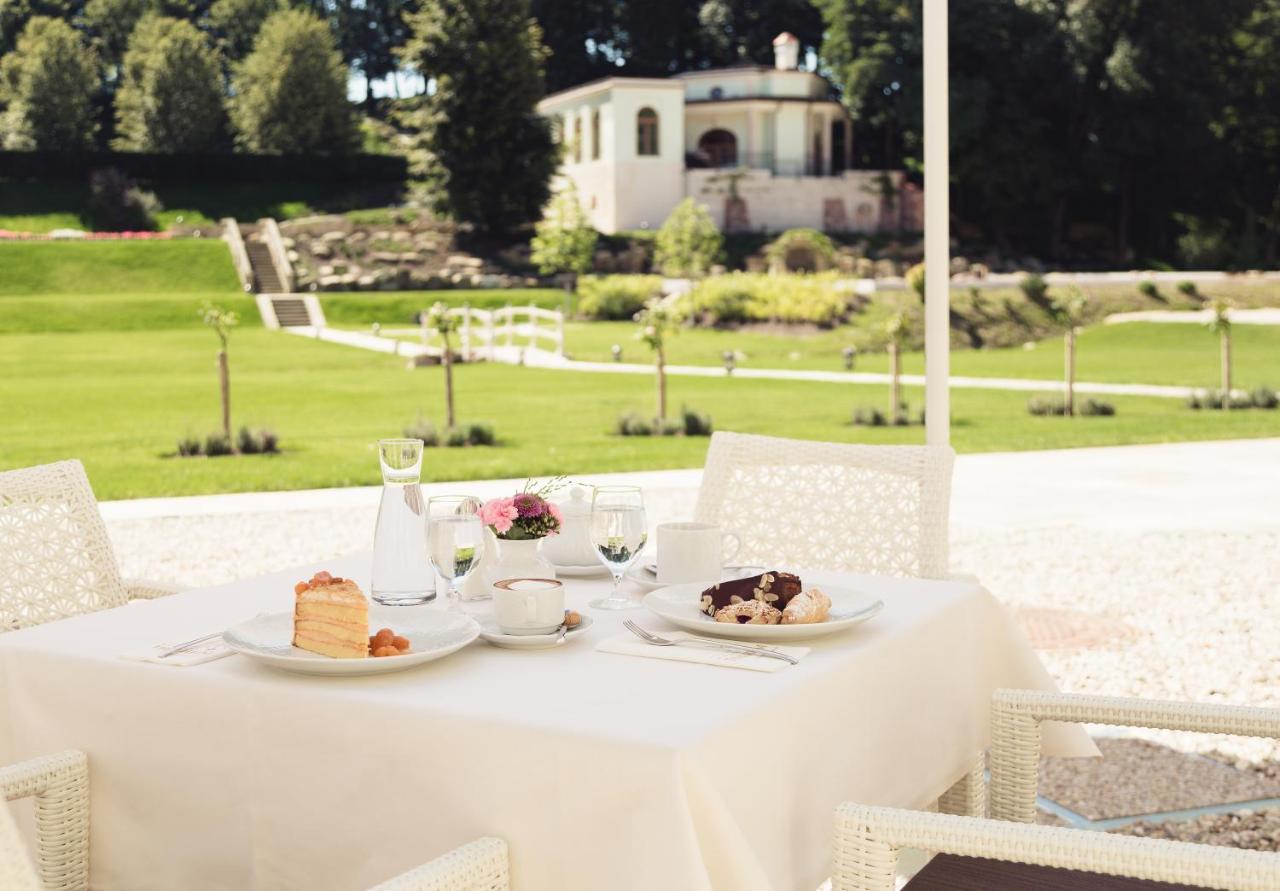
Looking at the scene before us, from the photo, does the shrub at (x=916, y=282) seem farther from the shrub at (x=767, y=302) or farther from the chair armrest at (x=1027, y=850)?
the chair armrest at (x=1027, y=850)

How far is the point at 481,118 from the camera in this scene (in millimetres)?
31188

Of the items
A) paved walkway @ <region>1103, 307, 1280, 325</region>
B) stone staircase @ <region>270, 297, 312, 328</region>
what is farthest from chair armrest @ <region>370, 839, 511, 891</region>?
stone staircase @ <region>270, 297, 312, 328</region>

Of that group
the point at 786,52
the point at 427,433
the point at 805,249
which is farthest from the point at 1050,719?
the point at 786,52

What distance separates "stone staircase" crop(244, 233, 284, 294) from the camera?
26391 millimetres

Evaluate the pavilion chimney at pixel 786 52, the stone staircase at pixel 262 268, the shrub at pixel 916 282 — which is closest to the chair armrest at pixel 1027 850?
the shrub at pixel 916 282

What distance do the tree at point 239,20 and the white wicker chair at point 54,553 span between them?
4532cm

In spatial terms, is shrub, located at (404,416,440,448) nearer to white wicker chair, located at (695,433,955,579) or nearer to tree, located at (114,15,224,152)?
white wicker chair, located at (695,433,955,579)

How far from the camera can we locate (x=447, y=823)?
1.48 m

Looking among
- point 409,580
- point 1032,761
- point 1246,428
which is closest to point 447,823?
point 409,580

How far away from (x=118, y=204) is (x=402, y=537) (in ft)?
116

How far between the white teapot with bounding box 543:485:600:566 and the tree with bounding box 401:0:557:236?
95.4 ft

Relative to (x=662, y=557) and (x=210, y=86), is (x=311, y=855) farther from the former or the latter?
(x=210, y=86)

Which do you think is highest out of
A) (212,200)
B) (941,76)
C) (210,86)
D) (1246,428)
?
(210,86)

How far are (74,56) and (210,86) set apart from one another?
3.87 m
